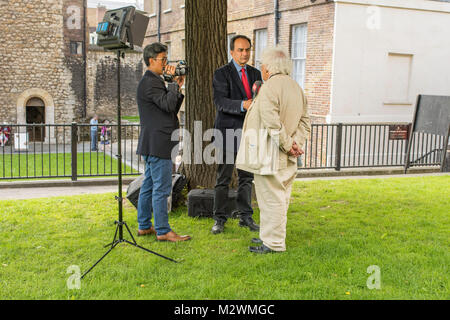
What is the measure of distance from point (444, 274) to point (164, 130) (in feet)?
10.3

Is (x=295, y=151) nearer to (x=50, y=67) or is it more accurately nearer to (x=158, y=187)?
(x=158, y=187)

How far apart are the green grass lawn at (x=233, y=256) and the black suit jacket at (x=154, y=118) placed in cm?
108

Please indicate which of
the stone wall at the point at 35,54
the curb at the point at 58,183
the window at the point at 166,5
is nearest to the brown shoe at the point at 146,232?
the curb at the point at 58,183

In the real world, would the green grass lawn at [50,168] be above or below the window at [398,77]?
below

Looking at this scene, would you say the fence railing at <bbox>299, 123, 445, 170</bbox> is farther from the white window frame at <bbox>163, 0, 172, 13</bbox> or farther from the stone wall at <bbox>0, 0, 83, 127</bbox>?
the stone wall at <bbox>0, 0, 83, 127</bbox>

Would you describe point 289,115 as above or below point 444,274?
above

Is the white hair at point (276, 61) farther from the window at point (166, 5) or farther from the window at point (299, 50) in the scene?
the window at point (166, 5)

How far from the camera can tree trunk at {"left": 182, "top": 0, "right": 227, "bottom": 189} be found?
23.7 feet

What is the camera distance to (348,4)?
49.3 ft

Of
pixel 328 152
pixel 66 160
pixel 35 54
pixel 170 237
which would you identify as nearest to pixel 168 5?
pixel 35 54

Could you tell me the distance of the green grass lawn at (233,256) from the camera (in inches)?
166

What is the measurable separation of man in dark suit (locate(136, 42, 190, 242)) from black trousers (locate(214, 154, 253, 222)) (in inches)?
26.3
